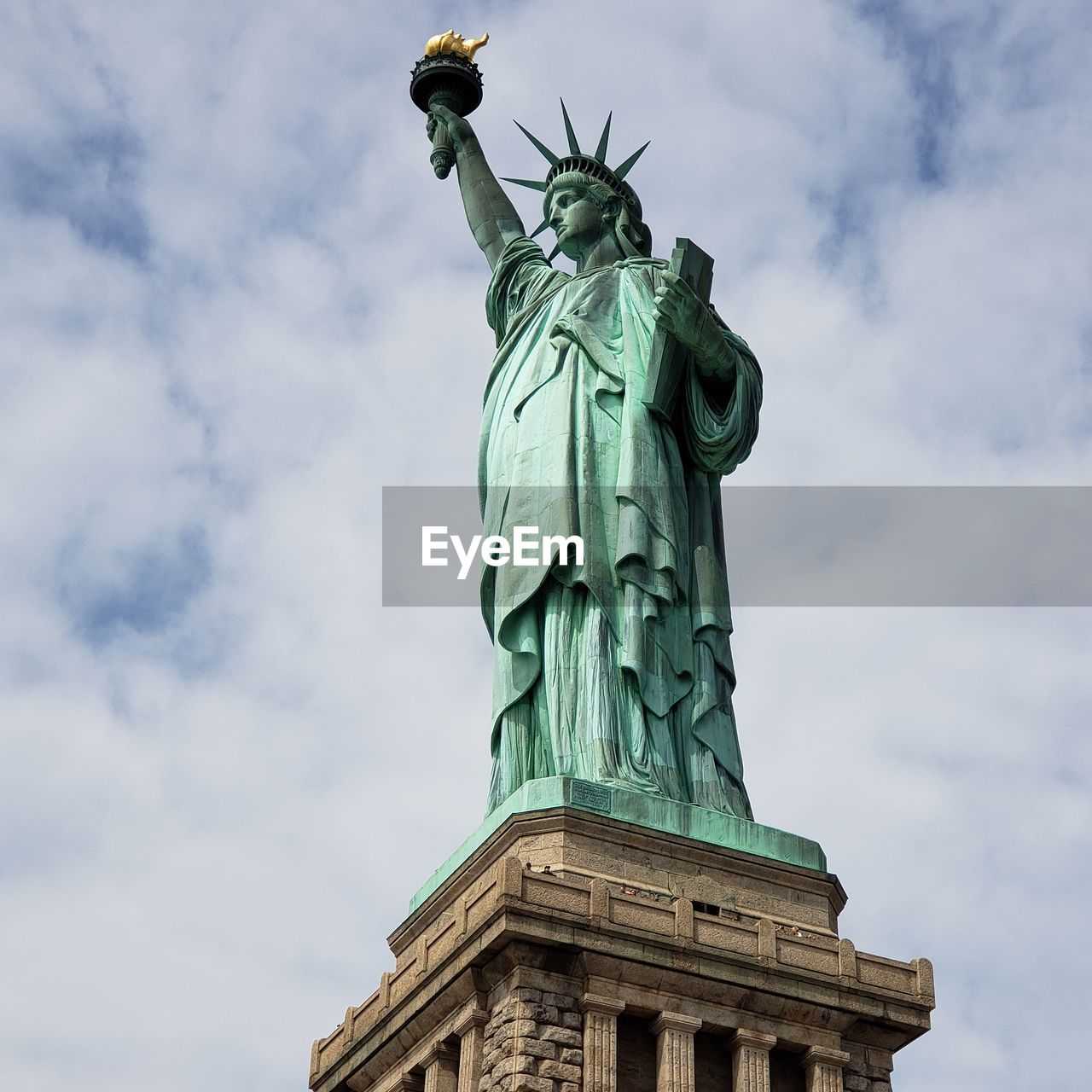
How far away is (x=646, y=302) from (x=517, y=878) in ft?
24.2

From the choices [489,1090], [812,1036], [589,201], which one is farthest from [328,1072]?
[589,201]

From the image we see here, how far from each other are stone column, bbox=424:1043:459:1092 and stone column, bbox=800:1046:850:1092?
2.95 metres

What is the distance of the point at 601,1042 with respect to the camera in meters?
18.1

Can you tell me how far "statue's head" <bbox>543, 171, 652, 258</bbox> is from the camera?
25.0 meters

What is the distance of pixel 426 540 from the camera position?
24750mm

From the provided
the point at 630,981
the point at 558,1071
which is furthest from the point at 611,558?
the point at 558,1071

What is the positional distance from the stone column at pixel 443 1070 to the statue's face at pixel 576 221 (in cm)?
972

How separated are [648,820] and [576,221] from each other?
7874mm

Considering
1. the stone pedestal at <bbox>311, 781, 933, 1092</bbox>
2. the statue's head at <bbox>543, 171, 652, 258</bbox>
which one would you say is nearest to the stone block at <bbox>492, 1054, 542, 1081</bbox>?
the stone pedestal at <bbox>311, 781, 933, 1092</bbox>

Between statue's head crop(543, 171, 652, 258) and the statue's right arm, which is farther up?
the statue's right arm

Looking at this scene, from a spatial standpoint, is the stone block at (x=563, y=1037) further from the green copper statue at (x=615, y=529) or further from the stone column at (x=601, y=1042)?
the green copper statue at (x=615, y=529)

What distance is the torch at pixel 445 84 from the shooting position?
1068 inches

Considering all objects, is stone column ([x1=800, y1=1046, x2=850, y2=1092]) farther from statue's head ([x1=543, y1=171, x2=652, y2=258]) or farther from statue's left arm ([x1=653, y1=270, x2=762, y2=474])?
statue's head ([x1=543, y1=171, x2=652, y2=258])

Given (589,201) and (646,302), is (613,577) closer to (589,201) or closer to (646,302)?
(646,302)
